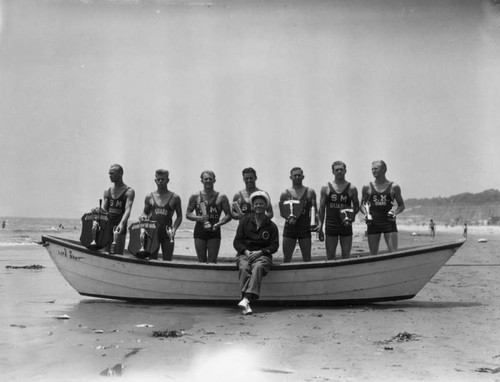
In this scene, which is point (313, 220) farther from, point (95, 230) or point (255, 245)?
point (95, 230)

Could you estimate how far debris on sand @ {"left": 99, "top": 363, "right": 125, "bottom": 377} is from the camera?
407cm

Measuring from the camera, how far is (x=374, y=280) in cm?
741

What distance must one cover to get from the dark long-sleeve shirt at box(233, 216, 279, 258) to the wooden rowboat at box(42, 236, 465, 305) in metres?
0.33

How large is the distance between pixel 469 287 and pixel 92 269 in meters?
6.73

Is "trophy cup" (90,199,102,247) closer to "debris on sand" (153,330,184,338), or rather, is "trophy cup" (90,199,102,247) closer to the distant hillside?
"debris on sand" (153,330,184,338)

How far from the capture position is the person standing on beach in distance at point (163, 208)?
7.88 m

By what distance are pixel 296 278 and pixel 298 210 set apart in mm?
993

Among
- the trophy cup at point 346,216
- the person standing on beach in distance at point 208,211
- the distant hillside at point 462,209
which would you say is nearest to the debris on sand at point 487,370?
the trophy cup at point 346,216

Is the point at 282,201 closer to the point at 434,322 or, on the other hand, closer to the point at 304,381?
the point at 434,322

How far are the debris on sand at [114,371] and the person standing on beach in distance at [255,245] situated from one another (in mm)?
2737

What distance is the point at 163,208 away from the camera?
25.9ft

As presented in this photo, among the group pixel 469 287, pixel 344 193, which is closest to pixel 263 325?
pixel 344 193

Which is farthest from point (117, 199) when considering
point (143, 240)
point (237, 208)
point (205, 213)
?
point (237, 208)

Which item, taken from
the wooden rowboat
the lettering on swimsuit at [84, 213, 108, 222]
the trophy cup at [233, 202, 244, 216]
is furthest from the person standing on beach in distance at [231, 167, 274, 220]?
the lettering on swimsuit at [84, 213, 108, 222]
